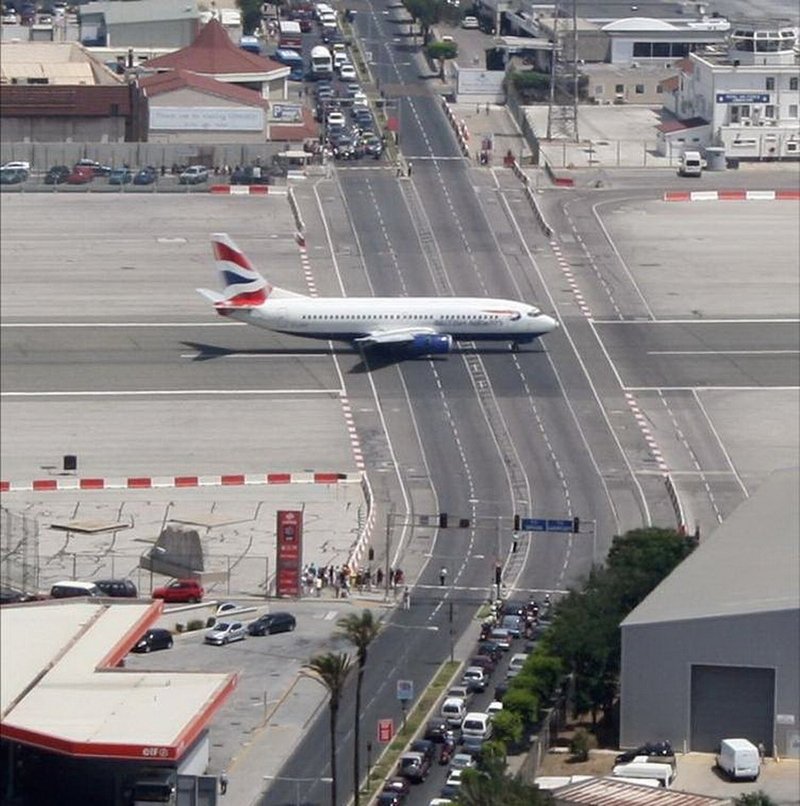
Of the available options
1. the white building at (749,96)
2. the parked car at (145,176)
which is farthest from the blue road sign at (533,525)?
the white building at (749,96)

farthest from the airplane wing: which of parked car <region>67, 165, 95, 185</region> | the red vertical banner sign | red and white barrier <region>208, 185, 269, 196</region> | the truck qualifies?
the truck

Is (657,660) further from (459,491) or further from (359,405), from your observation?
(359,405)

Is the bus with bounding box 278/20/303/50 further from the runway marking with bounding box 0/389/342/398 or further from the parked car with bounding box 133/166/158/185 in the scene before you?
the runway marking with bounding box 0/389/342/398

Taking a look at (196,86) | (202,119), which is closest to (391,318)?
(202,119)

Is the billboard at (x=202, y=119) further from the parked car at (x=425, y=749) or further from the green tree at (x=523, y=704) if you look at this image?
the parked car at (x=425, y=749)

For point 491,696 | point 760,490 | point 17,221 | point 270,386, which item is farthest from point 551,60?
point 491,696

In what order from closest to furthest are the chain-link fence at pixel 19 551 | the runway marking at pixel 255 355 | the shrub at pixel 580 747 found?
1. the shrub at pixel 580 747
2. the chain-link fence at pixel 19 551
3. the runway marking at pixel 255 355

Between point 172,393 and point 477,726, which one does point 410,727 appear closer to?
point 477,726
